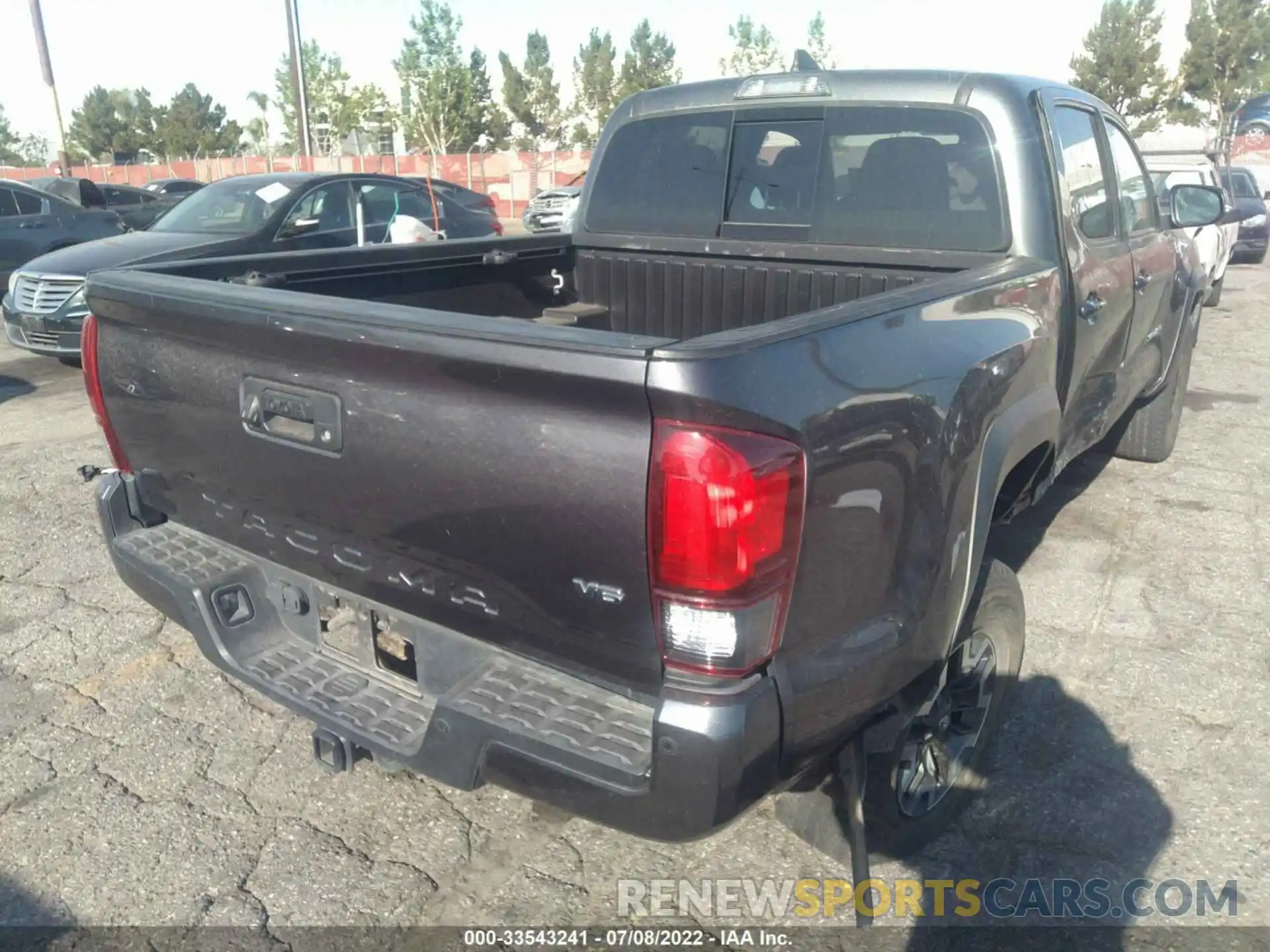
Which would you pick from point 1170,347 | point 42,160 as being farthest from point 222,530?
point 42,160

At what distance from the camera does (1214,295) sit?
11.8m

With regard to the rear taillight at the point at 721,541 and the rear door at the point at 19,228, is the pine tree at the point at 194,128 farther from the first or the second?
the rear taillight at the point at 721,541

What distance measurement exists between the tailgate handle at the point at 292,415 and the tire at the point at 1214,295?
11.6 meters

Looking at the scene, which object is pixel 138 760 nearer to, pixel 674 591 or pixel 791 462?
pixel 674 591

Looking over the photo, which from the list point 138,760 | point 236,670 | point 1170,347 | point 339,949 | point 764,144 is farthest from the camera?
point 1170,347

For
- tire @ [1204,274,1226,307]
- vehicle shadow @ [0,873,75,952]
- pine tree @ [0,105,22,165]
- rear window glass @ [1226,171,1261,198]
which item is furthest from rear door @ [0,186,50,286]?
pine tree @ [0,105,22,165]

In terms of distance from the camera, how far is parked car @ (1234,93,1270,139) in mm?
33062

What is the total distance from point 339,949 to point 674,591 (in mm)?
1332

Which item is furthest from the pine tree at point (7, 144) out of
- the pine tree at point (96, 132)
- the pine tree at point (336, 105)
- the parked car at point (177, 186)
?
the parked car at point (177, 186)

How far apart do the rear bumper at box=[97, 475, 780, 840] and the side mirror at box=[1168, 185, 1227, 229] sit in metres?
3.72

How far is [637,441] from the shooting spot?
5.91 feet

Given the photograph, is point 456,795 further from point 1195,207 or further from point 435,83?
point 435,83

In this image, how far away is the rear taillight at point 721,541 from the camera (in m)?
1.76

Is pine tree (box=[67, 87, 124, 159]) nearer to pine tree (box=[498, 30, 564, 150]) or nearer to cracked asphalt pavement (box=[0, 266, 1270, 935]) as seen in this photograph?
pine tree (box=[498, 30, 564, 150])
